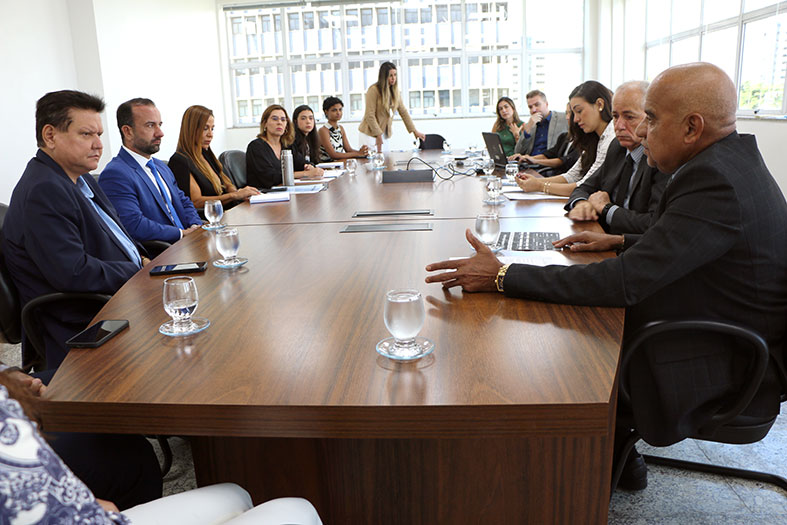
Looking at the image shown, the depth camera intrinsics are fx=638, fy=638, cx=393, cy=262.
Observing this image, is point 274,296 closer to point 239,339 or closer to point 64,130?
point 239,339

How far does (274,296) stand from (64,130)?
125cm

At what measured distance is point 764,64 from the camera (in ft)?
A: 19.1

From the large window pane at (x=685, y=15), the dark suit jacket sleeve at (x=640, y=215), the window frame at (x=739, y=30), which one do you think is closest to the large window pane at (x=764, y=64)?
the window frame at (x=739, y=30)

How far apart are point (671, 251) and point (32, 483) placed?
4.24ft

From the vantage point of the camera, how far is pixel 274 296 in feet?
5.42

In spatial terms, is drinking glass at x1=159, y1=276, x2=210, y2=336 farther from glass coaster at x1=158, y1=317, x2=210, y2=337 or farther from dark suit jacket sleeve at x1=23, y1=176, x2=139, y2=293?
dark suit jacket sleeve at x1=23, y1=176, x2=139, y2=293

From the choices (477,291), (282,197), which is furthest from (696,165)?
(282,197)

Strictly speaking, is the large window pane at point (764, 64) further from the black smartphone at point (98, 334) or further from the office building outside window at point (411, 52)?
the black smartphone at point (98, 334)

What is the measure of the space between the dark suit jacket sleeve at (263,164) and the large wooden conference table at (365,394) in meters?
3.01

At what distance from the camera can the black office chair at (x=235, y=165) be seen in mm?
5016

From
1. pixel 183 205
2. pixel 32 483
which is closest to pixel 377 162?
pixel 183 205

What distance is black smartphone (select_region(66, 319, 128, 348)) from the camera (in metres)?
1.33

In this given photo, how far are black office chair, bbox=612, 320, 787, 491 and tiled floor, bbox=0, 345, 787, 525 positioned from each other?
0.37 m

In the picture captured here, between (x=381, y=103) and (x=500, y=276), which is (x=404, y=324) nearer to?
(x=500, y=276)
